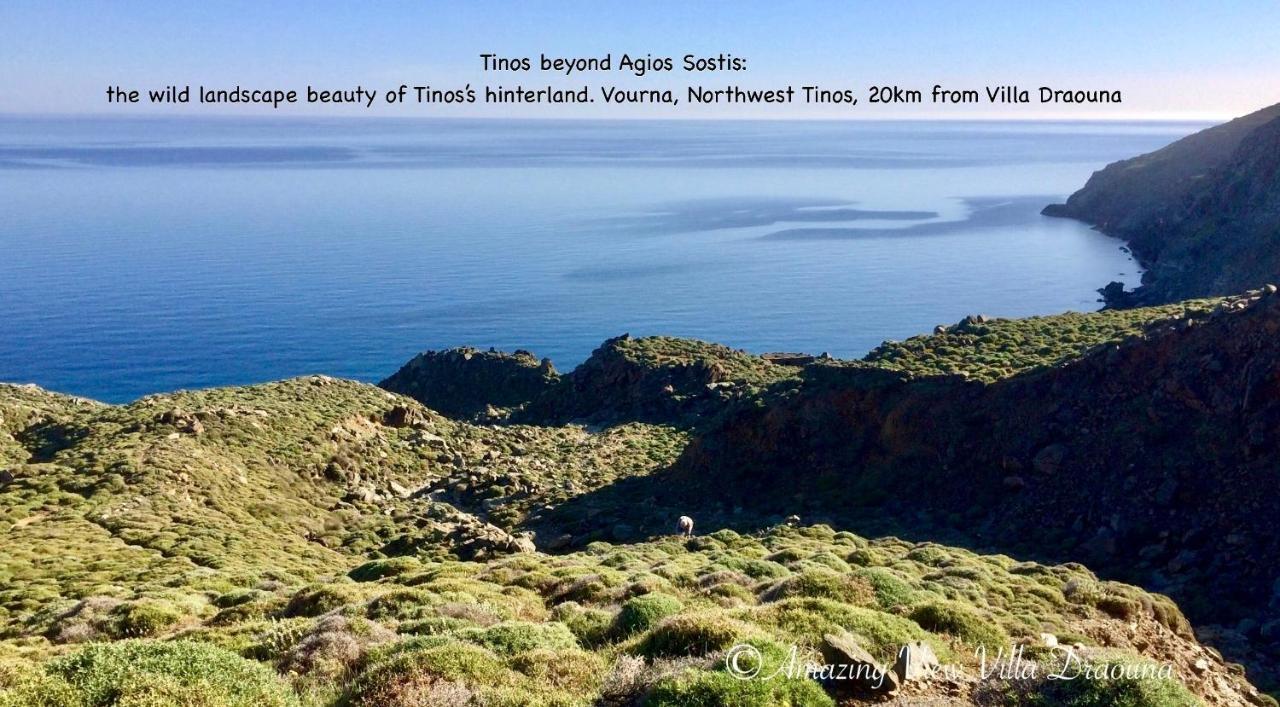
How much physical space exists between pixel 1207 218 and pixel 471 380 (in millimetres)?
68034

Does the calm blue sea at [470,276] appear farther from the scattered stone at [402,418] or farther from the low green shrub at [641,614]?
the low green shrub at [641,614]

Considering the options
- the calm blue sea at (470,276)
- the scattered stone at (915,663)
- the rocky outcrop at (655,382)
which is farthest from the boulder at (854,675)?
the calm blue sea at (470,276)

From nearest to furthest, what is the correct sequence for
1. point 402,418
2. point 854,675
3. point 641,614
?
point 854,675
point 641,614
point 402,418

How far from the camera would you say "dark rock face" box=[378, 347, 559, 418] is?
Result: 53.2m

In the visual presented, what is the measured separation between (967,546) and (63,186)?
190371 mm

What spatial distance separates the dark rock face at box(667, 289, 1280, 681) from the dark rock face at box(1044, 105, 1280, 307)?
41.9m

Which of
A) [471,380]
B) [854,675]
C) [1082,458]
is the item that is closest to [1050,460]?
[1082,458]

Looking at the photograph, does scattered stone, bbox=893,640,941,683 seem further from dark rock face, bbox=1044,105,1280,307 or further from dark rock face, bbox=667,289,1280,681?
dark rock face, bbox=1044,105,1280,307

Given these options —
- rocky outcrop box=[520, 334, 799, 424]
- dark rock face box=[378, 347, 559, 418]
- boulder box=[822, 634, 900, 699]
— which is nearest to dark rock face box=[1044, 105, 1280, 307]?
rocky outcrop box=[520, 334, 799, 424]

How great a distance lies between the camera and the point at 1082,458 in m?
26.7

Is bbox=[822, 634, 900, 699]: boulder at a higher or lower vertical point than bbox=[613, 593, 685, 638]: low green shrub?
higher

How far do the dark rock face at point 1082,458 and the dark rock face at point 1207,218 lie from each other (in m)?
41.9

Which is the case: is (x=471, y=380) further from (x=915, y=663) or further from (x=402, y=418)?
(x=915, y=663)

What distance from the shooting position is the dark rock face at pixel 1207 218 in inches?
2709
